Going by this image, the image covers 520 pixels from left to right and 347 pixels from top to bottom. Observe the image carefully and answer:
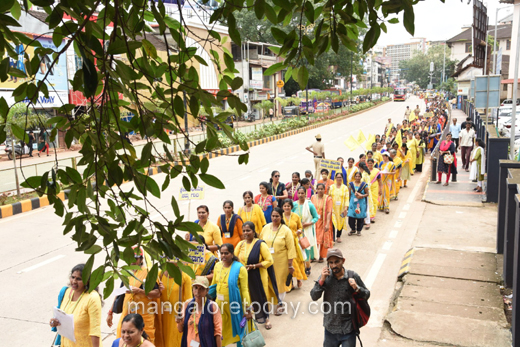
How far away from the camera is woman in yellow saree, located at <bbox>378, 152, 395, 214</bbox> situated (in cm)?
1177

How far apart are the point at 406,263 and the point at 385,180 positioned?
392 centimetres

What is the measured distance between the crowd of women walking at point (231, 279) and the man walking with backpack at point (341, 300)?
0.98 m

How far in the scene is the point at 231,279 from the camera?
507cm

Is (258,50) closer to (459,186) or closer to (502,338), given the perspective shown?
(459,186)

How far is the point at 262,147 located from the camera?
26.4 m

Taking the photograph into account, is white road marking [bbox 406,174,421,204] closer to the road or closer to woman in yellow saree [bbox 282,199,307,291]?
the road

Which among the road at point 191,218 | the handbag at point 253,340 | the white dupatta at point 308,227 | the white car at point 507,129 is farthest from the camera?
the white car at point 507,129

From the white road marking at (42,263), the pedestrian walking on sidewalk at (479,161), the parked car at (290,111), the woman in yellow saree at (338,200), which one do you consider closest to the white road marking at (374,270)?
the woman in yellow saree at (338,200)

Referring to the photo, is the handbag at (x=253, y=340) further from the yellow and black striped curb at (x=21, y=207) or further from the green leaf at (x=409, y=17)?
the yellow and black striped curb at (x=21, y=207)

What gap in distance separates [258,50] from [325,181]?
45263 mm

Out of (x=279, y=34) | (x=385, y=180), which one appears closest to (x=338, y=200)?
(x=385, y=180)

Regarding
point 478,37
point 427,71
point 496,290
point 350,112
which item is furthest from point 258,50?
point 427,71

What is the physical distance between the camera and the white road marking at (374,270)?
7719 millimetres

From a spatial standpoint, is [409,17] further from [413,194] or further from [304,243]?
[413,194]
